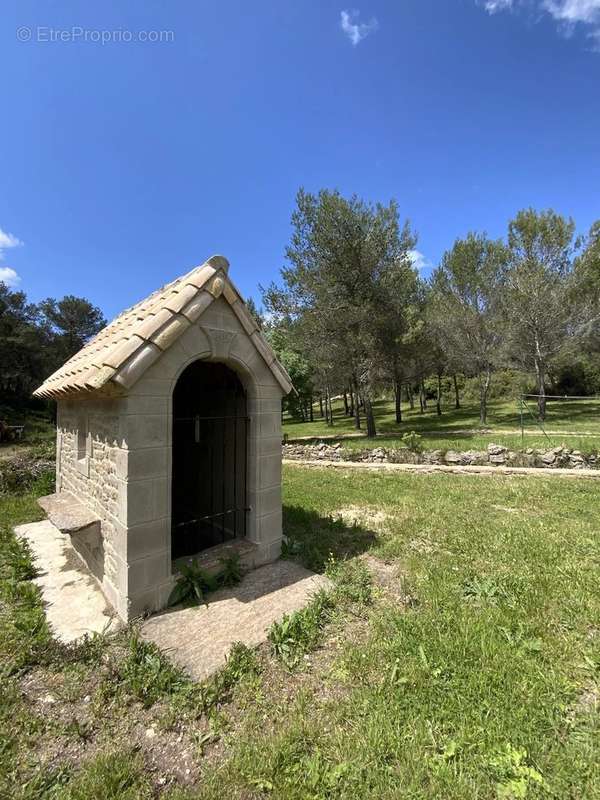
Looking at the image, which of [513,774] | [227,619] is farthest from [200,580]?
[513,774]

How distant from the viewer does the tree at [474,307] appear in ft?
76.5

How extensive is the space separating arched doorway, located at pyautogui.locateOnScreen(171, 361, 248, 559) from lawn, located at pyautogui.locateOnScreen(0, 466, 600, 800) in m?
2.19

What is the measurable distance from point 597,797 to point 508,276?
2647 centimetres

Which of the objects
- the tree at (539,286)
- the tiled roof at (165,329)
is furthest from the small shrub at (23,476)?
the tree at (539,286)

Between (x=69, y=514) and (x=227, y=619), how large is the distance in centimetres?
285

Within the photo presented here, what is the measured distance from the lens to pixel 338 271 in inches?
722

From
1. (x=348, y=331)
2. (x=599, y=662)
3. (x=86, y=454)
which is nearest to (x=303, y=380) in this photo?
(x=348, y=331)

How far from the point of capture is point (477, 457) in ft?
41.1

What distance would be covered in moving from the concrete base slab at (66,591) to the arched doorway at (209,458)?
1518mm

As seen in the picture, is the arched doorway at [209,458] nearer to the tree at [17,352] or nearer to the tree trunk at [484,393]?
the tree trunk at [484,393]

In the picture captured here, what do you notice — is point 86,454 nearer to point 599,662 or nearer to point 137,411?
point 137,411

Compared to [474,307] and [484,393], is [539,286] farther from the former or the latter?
[484,393]

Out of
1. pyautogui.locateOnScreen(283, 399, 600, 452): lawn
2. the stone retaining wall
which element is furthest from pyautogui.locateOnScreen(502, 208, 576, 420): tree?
the stone retaining wall

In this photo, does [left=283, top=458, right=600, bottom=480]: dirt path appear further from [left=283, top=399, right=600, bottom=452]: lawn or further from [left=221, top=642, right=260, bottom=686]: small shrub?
[left=221, top=642, right=260, bottom=686]: small shrub
